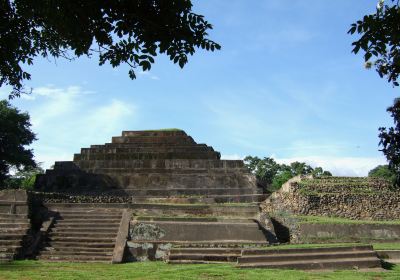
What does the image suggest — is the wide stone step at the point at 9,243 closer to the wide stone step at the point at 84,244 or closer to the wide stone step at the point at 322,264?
the wide stone step at the point at 84,244

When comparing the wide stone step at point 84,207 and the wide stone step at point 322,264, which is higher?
the wide stone step at point 84,207

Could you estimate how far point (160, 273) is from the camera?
Result: 28.1 feet

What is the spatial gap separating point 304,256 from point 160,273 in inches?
124

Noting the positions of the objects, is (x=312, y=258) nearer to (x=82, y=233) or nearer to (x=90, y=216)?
(x=82, y=233)

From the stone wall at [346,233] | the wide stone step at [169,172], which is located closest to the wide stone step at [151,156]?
the wide stone step at [169,172]

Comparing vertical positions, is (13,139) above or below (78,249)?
above

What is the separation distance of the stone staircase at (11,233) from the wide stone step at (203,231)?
2922 millimetres

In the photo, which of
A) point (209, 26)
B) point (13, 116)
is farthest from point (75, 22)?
point (13, 116)

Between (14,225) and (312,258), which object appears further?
(14,225)

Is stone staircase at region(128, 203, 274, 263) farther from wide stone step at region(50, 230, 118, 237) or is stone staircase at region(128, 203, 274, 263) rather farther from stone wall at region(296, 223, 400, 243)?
stone wall at region(296, 223, 400, 243)

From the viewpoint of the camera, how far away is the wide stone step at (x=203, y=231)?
11.8 m

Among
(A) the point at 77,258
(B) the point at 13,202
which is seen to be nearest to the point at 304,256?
(A) the point at 77,258

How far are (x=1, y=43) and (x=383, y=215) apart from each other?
53.5ft

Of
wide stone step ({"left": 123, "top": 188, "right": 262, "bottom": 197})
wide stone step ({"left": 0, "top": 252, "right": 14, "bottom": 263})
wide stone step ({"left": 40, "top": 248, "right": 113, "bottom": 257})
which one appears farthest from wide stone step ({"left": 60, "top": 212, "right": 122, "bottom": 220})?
wide stone step ({"left": 123, "top": 188, "right": 262, "bottom": 197})
